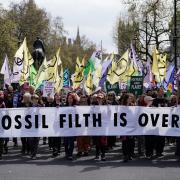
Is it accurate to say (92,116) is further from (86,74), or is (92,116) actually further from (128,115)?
(86,74)

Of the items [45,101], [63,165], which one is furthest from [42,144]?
[63,165]

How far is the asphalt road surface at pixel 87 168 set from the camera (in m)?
10.6

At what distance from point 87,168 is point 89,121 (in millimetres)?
1811

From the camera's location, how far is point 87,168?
38.3 feet

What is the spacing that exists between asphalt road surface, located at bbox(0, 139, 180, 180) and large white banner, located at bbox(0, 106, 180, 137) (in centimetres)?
68

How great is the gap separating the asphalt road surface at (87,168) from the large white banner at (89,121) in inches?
26.7

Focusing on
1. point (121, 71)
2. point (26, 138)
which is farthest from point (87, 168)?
point (121, 71)

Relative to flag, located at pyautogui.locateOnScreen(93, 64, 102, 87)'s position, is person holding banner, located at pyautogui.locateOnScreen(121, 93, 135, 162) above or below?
below

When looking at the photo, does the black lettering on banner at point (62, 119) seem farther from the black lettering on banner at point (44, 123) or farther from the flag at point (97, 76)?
the flag at point (97, 76)

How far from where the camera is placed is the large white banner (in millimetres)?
13148

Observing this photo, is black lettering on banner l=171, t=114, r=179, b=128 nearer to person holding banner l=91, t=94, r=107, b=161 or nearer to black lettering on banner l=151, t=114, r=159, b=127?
black lettering on banner l=151, t=114, r=159, b=127

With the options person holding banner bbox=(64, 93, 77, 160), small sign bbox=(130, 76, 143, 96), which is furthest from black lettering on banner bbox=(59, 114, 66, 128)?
small sign bbox=(130, 76, 143, 96)

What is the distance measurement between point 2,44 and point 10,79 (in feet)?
104

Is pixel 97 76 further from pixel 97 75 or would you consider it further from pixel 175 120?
pixel 175 120
